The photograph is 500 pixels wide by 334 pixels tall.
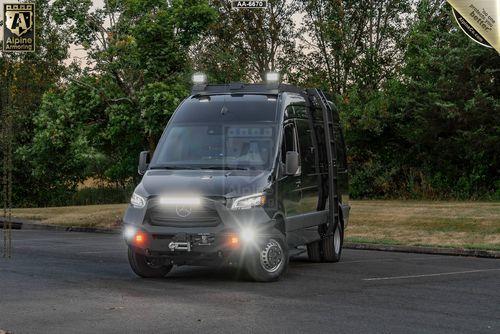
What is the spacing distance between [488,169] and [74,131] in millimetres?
13910

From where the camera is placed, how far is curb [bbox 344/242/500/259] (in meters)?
17.6

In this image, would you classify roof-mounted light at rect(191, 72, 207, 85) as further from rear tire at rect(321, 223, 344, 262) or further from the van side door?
rear tire at rect(321, 223, 344, 262)

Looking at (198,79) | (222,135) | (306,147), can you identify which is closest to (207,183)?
(222,135)

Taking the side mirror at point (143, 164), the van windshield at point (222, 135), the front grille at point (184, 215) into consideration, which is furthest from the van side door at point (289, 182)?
the side mirror at point (143, 164)

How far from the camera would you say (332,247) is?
15.9 metres

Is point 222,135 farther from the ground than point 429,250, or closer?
farther from the ground

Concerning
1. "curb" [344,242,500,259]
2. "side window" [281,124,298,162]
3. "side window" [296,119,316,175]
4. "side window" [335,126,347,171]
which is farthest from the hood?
"curb" [344,242,500,259]

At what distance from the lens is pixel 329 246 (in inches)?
624

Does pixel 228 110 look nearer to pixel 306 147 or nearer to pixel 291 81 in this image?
pixel 306 147

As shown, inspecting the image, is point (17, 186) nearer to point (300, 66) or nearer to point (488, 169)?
point (300, 66)

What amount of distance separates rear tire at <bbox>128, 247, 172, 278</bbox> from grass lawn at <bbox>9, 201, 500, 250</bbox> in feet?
24.8

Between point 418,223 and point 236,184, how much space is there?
448 inches

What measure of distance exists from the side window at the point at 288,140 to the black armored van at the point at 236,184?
1 centimetres

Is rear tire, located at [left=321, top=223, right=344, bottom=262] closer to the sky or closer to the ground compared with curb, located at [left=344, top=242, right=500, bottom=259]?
closer to the sky
